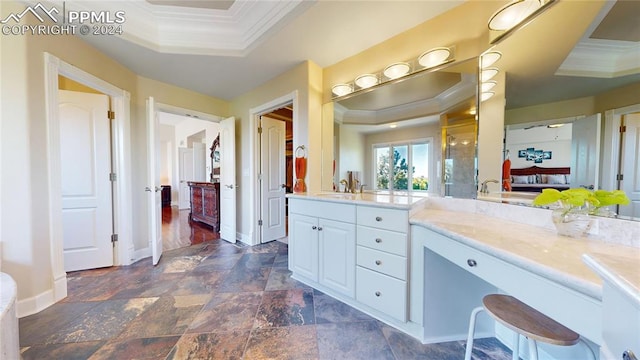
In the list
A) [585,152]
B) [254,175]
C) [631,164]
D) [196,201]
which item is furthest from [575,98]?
[196,201]

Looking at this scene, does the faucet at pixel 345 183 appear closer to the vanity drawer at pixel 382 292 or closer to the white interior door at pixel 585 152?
the vanity drawer at pixel 382 292

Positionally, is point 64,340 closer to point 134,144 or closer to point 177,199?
point 134,144

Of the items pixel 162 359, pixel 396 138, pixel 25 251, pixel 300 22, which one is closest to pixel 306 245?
pixel 162 359

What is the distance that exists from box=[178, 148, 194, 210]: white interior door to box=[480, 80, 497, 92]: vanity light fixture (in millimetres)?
7409

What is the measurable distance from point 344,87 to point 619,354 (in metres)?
2.40

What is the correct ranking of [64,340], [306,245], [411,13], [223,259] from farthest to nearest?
[223,259]
[306,245]
[411,13]
[64,340]

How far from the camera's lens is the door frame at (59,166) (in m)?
1.77

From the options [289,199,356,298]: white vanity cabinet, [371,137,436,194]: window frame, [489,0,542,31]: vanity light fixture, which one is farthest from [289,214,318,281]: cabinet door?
[489,0,542,31]: vanity light fixture

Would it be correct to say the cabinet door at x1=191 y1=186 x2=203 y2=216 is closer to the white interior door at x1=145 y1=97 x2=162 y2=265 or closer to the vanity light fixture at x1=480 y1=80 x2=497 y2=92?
the white interior door at x1=145 y1=97 x2=162 y2=265

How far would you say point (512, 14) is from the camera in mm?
1354

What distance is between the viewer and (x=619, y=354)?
421 millimetres

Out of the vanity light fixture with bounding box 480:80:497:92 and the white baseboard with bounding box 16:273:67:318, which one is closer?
the vanity light fixture with bounding box 480:80:497:92

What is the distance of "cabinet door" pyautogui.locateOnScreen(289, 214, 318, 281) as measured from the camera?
1.98m

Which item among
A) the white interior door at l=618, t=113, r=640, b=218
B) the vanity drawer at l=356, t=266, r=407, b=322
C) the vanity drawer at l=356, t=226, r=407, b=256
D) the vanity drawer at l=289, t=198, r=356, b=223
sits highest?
the white interior door at l=618, t=113, r=640, b=218
